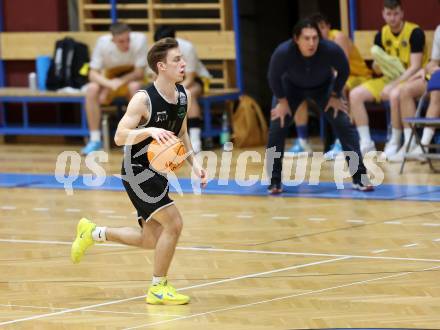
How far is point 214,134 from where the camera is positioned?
16.0m

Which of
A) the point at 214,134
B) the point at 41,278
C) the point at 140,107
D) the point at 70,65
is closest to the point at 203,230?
the point at 41,278

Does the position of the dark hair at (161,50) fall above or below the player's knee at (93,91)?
above

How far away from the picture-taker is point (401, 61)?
551 inches

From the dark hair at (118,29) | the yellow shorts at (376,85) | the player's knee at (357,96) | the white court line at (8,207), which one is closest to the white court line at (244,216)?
the white court line at (8,207)

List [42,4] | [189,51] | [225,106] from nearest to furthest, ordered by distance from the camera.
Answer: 1. [189,51]
2. [225,106]
3. [42,4]

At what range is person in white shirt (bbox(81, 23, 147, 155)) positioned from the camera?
1552cm

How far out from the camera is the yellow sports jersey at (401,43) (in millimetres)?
13820

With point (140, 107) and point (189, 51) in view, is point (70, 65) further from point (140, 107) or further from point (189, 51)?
point (140, 107)

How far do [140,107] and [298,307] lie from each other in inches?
60.5

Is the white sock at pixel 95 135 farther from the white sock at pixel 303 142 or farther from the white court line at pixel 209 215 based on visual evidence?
the white court line at pixel 209 215

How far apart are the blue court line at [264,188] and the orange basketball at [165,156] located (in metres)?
4.33

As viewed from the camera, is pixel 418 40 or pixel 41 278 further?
pixel 418 40

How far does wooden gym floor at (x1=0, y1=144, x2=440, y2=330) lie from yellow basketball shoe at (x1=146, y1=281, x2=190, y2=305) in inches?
2.1

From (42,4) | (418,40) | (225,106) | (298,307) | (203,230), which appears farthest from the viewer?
(42,4)
